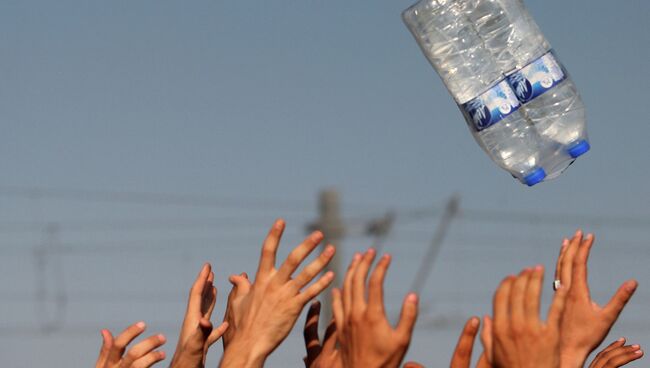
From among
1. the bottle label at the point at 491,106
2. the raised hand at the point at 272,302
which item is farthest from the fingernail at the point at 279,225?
the bottle label at the point at 491,106

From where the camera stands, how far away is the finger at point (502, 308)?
14.4 ft

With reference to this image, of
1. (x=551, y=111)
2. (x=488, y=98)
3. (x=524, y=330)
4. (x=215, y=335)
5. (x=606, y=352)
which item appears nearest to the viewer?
(x=524, y=330)

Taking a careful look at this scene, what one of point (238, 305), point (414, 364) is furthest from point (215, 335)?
point (414, 364)

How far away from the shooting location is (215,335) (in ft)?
16.2

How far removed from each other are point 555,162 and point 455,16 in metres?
1.13

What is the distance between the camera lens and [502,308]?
14.4ft

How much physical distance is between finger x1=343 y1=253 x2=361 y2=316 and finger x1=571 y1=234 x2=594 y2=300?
0.99 metres

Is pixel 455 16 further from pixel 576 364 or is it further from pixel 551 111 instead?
pixel 576 364

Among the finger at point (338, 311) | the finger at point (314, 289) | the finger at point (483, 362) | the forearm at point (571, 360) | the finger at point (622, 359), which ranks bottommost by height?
the finger at point (622, 359)

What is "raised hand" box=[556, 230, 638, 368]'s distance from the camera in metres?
5.10

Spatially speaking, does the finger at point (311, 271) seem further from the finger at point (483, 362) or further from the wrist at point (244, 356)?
the finger at point (483, 362)

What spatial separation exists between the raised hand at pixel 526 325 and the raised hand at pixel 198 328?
106cm

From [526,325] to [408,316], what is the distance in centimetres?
38

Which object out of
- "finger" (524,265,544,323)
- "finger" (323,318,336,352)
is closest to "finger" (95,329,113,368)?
"finger" (323,318,336,352)
